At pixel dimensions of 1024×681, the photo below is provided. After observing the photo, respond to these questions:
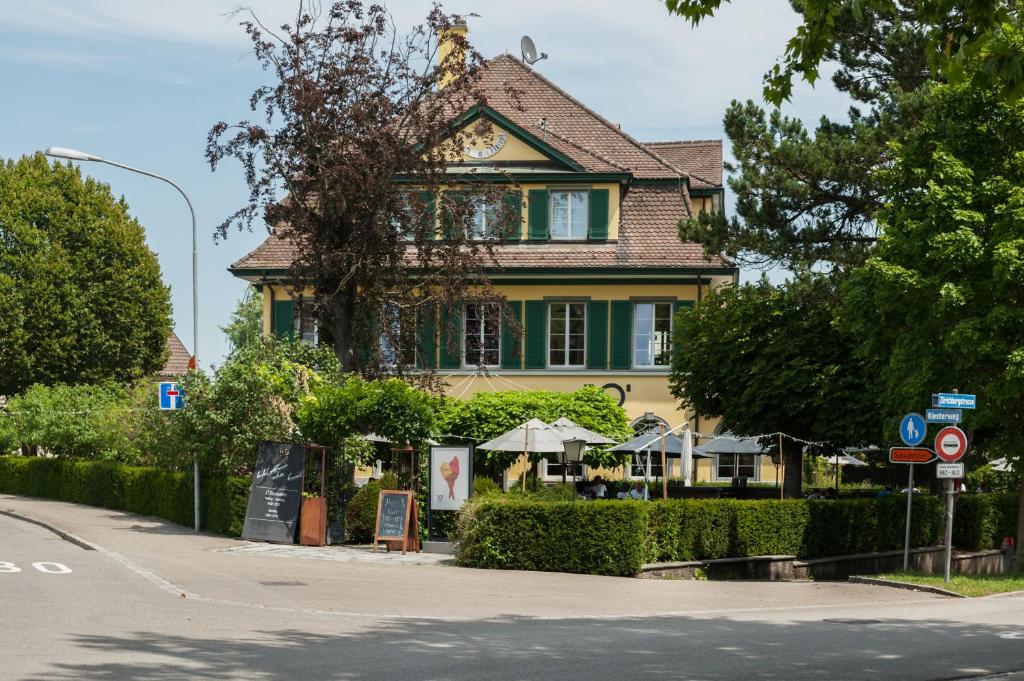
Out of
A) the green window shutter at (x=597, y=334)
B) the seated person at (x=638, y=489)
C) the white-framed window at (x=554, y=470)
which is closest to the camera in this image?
the seated person at (x=638, y=489)

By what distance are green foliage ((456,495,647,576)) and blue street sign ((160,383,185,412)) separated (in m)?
9.30

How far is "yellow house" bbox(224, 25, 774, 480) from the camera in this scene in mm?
41406

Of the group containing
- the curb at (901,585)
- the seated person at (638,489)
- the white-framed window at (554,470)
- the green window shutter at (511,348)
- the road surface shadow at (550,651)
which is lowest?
the curb at (901,585)

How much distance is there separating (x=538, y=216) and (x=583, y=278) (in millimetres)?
2354

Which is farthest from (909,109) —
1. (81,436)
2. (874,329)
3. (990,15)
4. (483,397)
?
(81,436)

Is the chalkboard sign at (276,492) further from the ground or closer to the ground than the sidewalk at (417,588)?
further from the ground

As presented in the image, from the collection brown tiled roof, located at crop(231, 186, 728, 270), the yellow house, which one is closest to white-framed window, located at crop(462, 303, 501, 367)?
the yellow house

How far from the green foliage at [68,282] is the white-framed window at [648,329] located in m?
24.7

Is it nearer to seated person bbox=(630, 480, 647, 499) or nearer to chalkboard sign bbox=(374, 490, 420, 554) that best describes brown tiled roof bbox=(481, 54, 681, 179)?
seated person bbox=(630, 480, 647, 499)

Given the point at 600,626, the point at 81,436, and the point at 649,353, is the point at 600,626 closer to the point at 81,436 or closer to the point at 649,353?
the point at 649,353

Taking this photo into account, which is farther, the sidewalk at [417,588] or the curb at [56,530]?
the curb at [56,530]

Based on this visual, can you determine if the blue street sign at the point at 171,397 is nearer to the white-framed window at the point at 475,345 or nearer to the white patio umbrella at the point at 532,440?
the white patio umbrella at the point at 532,440

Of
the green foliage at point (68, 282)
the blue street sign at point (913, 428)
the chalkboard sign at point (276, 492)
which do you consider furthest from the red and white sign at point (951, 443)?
the green foliage at point (68, 282)

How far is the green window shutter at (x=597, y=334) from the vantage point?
41.7m
